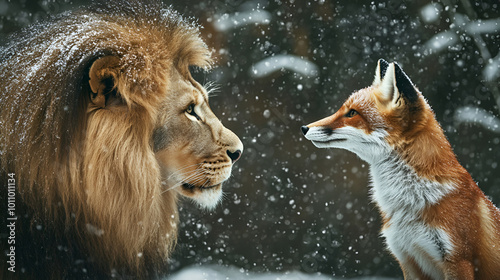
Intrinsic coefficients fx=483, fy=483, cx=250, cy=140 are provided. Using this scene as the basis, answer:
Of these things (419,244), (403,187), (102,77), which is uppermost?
(102,77)

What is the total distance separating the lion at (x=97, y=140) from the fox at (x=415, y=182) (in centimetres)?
30

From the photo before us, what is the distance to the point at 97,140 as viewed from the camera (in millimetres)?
1002

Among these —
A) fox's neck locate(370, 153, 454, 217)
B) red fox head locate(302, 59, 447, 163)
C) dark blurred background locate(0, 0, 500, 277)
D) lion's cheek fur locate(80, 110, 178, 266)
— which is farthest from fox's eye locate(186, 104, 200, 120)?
dark blurred background locate(0, 0, 500, 277)

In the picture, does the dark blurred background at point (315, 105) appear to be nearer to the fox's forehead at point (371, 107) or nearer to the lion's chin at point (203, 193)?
the lion's chin at point (203, 193)

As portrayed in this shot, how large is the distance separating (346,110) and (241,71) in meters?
0.79

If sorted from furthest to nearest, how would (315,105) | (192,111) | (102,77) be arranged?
1. (315,105)
2. (192,111)
3. (102,77)

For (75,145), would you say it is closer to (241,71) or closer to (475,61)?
(241,71)

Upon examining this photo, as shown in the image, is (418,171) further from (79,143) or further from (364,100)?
(79,143)

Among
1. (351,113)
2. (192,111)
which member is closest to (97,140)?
(192,111)

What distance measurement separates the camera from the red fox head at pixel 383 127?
3.38 feet

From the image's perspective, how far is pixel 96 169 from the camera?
1.01 meters

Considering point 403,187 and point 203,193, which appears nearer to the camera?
point 403,187

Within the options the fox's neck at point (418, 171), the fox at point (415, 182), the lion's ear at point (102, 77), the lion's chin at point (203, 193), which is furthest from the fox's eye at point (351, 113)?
the lion's ear at point (102, 77)

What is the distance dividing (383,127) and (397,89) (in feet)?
0.28
